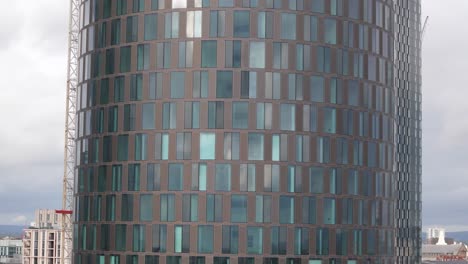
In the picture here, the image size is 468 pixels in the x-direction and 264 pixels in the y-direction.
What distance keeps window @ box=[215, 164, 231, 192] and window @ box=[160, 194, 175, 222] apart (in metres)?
5.07

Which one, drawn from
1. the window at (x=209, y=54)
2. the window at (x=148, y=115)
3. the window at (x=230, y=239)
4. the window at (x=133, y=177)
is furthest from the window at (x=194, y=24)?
the window at (x=230, y=239)

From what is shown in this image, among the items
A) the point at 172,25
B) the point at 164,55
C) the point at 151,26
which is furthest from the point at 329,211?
the point at 151,26

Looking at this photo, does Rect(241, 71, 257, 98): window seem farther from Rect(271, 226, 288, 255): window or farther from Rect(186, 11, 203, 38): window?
Rect(271, 226, 288, 255): window

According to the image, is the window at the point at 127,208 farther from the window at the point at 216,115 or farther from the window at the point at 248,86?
the window at the point at 248,86

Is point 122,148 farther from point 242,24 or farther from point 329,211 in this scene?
point 329,211

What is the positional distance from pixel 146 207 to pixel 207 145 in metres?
9.57

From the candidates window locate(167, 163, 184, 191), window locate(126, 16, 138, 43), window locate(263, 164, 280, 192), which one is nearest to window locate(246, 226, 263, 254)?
window locate(263, 164, 280, 192)

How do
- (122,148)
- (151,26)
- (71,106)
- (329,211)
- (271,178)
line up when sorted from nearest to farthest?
(271,178) → (329,211) → (151,26) → (122,148) → (71,106)

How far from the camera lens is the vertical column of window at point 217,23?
103 meters

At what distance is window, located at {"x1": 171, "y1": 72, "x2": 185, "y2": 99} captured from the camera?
10331cm

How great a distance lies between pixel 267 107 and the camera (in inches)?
4038

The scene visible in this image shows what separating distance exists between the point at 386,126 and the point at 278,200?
1944cm

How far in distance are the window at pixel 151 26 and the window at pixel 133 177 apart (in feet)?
47.1

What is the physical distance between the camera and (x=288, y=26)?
104188 millimetres
